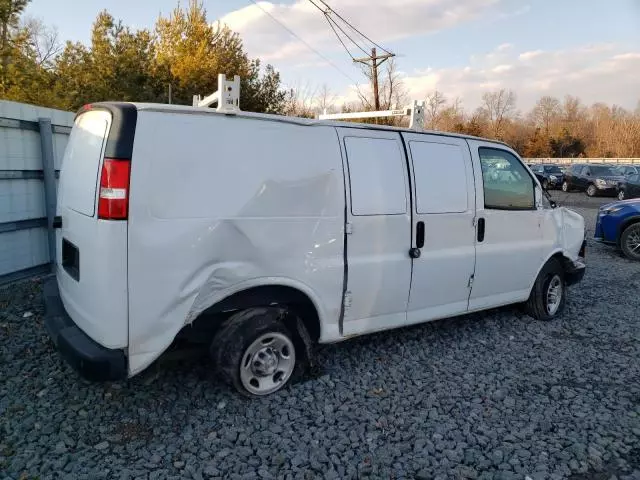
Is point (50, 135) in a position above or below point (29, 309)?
above

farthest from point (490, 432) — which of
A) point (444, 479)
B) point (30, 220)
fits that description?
point (30, 220)

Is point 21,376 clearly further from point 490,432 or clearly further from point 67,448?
point 490,432

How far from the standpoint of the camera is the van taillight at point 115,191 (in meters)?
2.75

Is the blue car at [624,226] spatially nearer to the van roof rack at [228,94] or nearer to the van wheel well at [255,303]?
the van wheel well at [255,303]

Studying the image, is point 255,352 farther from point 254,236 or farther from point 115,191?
point 115,191

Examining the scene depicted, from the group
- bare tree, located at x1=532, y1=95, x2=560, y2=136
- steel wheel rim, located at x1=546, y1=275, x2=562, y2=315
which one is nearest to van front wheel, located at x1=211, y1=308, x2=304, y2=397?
steel wheel rim, located at x1=546, y1=275, x2=562, y2=315

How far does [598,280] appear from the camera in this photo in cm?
765

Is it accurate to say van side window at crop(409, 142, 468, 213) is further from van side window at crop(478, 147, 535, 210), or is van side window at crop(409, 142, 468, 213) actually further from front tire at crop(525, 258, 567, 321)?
front tire at crop(525, 258, 567, 321)

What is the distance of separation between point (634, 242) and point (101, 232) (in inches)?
393

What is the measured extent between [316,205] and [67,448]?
2190mm

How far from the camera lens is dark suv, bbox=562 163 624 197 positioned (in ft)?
74.9

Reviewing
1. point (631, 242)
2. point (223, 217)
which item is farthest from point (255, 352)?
point (631, 242)

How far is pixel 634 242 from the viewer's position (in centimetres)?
942

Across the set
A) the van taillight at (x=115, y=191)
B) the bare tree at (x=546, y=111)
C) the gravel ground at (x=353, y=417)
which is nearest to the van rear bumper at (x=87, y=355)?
the gravel ground at (x=353, y=417)
